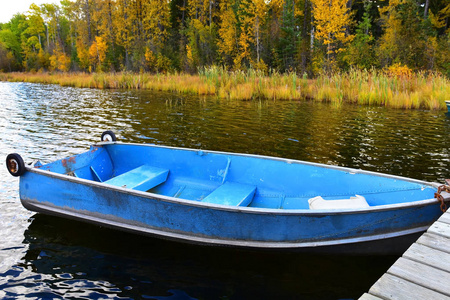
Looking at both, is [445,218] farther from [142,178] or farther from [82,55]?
[82,55]

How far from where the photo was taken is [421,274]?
2527mm

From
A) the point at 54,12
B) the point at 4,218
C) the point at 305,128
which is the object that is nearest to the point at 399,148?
the point at 305,128

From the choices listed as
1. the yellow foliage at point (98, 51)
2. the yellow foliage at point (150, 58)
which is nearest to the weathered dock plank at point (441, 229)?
the yellow foliage at point (150, 58)

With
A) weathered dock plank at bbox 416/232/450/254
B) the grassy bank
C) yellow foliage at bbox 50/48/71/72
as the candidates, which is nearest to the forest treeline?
yellow foliage at bbox 50/48/71/72

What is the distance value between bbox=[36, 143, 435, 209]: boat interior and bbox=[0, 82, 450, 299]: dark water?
0.74 m

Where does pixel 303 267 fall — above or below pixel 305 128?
below

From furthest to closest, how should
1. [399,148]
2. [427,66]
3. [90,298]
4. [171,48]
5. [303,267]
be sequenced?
1. [171,48]
2. [427,66]
3. [399,148]
4. [303,267]
5. [90,298]

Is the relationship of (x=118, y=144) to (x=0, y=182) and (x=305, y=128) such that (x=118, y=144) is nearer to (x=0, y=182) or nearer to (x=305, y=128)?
(x=0, y=182)

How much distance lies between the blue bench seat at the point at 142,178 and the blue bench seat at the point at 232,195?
1053mm

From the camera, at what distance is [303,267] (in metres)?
4.01

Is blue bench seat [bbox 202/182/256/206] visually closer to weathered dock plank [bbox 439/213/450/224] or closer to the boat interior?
the boat interior

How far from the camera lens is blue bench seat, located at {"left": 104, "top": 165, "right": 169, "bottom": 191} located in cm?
507

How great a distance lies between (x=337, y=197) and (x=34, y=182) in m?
4.26

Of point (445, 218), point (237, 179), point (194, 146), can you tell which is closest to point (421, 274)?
point (445, 218)
